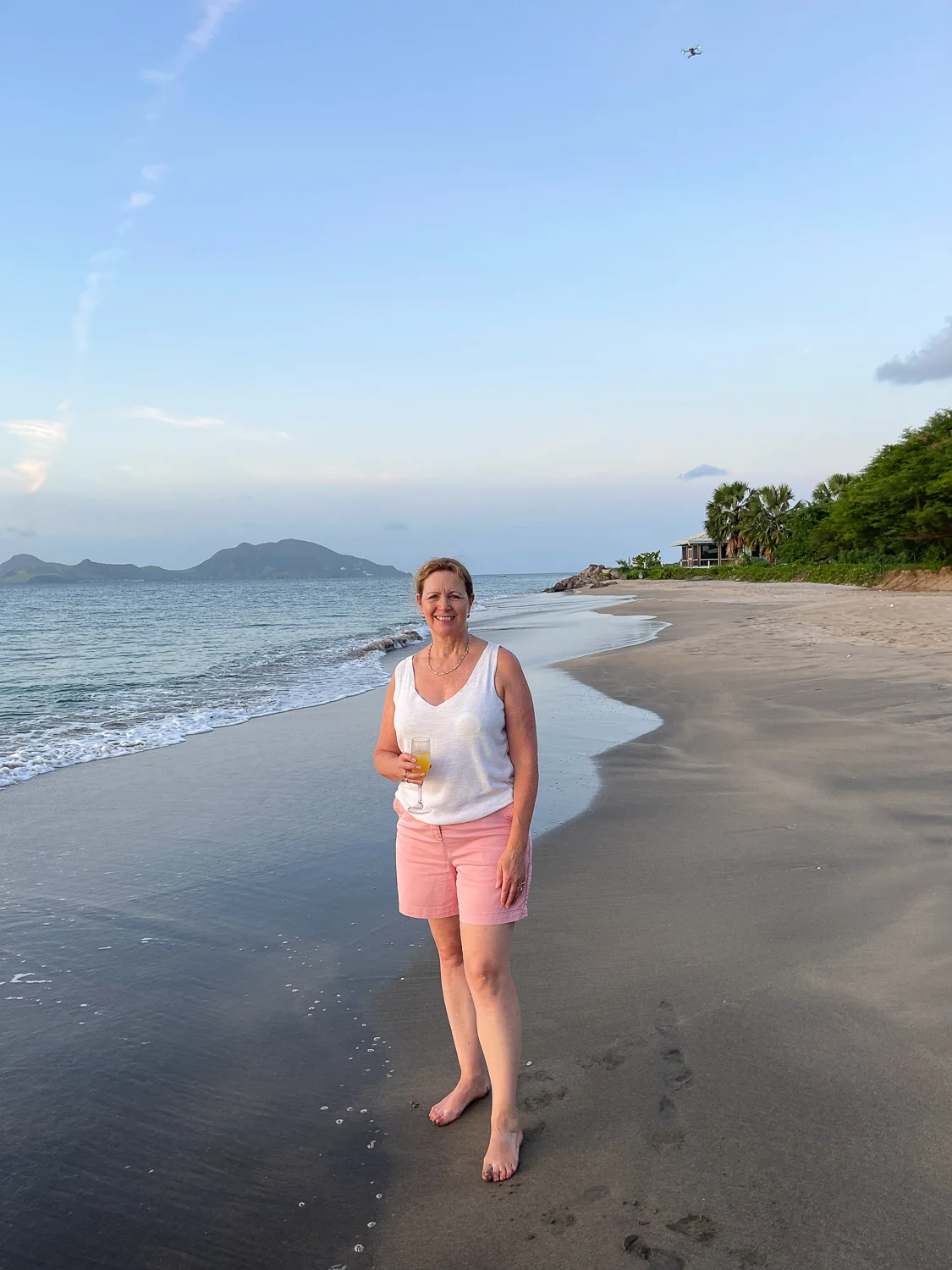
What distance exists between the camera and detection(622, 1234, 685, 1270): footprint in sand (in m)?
2.21

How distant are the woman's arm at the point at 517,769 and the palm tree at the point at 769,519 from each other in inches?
3373

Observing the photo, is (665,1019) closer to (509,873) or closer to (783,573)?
(509,873)

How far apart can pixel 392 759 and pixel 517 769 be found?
0.45 metres

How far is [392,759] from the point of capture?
2.91 meters

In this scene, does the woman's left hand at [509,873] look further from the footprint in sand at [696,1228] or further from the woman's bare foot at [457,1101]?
the footprint in sand at [696,1228]

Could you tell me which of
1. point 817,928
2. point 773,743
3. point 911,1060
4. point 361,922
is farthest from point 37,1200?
point 773,743

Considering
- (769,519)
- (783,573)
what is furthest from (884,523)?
(769,519)

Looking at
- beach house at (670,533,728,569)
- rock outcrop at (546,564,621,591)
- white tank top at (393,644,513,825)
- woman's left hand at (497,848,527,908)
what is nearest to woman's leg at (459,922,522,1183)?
woman's left hand at (497,848,527,908)

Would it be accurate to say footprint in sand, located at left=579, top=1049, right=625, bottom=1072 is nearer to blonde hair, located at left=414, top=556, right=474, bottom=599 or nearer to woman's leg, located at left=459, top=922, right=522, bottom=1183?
woman's leg, located at left=459, top=922, right=522, bottom=1183

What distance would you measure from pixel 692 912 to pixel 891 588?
4349 centimetres

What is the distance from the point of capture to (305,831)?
20.6 feet

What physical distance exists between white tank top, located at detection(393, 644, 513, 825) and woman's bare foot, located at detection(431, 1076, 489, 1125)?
1028mm

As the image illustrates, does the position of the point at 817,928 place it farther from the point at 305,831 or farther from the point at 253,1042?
the point at 305,831

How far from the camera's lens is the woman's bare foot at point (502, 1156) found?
2.61 m
